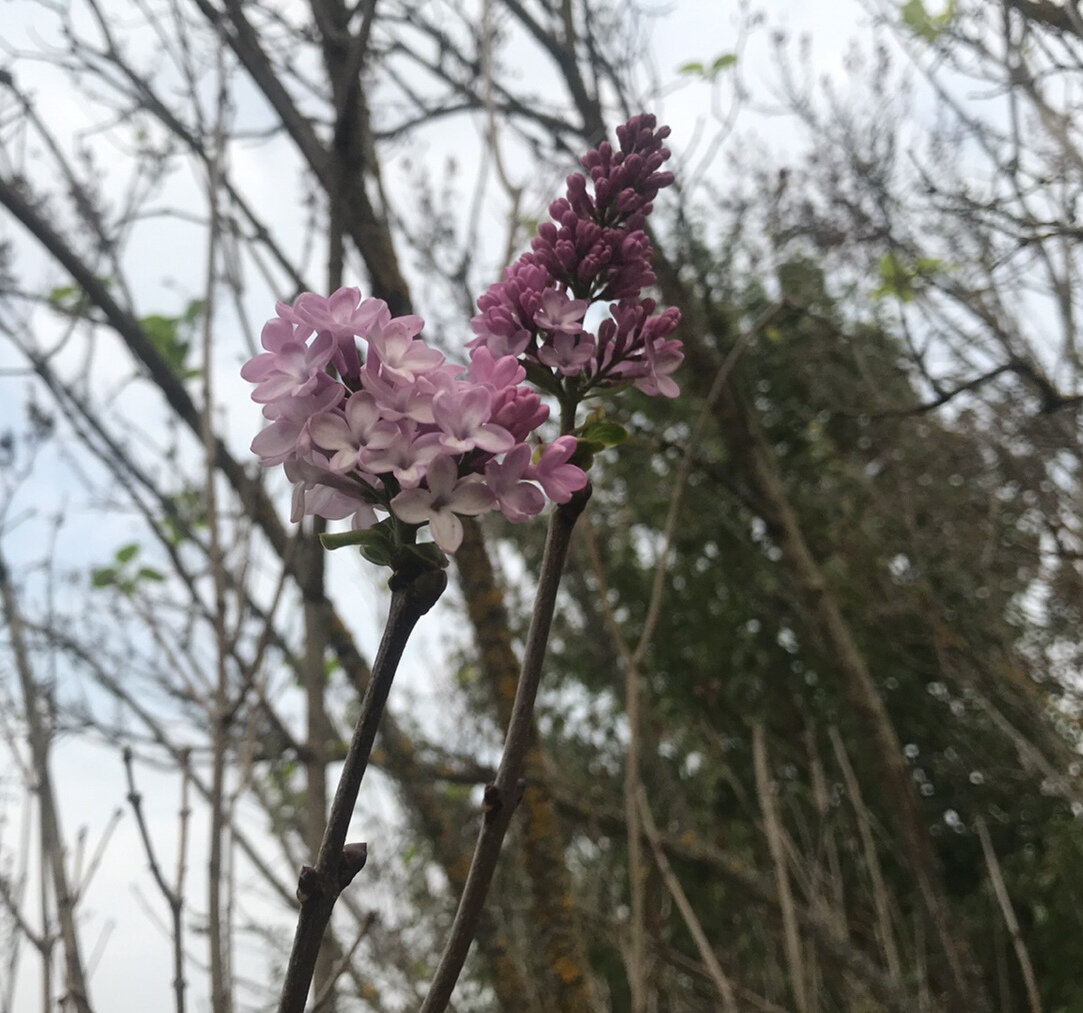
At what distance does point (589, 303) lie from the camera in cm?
54

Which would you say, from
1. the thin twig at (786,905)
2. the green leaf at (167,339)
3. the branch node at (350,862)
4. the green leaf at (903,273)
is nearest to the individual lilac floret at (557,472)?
the branch node at (350,862)

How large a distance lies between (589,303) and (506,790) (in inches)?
Result: 10.9

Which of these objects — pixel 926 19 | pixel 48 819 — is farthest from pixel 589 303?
pixel 926 19

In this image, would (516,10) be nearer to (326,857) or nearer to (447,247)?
(447,247)

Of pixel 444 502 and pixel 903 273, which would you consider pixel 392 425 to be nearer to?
pixel 444 502

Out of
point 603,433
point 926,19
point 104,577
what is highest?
point 926,19

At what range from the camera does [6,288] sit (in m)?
2.21

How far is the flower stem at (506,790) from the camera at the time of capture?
40 centimetres

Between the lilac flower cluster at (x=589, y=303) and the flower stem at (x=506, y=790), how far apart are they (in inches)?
4.0

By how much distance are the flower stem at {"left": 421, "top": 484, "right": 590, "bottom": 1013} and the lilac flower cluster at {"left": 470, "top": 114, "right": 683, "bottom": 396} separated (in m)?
0.10

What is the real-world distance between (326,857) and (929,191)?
202cm

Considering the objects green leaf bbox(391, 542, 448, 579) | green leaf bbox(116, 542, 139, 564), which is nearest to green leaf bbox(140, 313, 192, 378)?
green leaf bbox(116, 542, 139, 564)

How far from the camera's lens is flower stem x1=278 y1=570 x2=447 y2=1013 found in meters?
0.35

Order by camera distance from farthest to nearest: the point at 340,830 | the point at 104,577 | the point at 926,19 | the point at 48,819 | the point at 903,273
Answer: the point at 104,577 < the point at 903,273 < the point at 926,19 < the point at 48,819 < the point at 340,830
